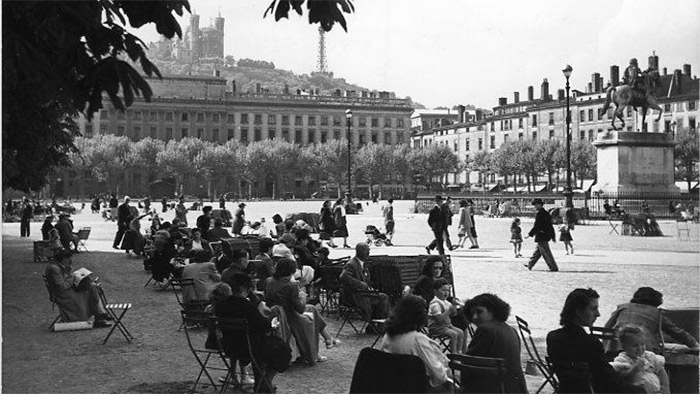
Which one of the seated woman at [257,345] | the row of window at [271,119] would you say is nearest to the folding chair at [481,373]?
the seated woman at [257,345]

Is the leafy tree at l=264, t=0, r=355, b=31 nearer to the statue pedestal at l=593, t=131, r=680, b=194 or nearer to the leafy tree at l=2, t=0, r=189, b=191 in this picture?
the leafy tree at l=2, t=0, r=189, b=191

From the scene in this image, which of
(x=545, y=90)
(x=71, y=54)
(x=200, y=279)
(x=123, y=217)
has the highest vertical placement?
(x=545, y=90)

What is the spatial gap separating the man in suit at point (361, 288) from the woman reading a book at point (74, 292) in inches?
149

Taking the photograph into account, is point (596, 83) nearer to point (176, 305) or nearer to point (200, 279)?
point (176, 305)

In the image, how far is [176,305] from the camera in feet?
46.2

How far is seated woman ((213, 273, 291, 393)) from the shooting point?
751 centimetres

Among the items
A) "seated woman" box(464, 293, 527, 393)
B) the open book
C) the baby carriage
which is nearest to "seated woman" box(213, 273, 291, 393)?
"seated woman" box(464, 293, 527, 393)

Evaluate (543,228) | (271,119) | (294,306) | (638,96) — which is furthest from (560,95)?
(294,306)

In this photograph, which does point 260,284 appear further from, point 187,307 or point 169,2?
point 169,2

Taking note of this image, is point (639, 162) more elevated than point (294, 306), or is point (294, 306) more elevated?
point (639, 162)

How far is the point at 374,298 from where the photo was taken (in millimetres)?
10945

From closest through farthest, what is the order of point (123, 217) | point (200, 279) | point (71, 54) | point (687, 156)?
point (71, 54)
point (200, 279)
point (123, 217)
point (687, 156)

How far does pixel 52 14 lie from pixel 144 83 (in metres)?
0.71

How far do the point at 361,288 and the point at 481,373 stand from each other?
5.21 meters
